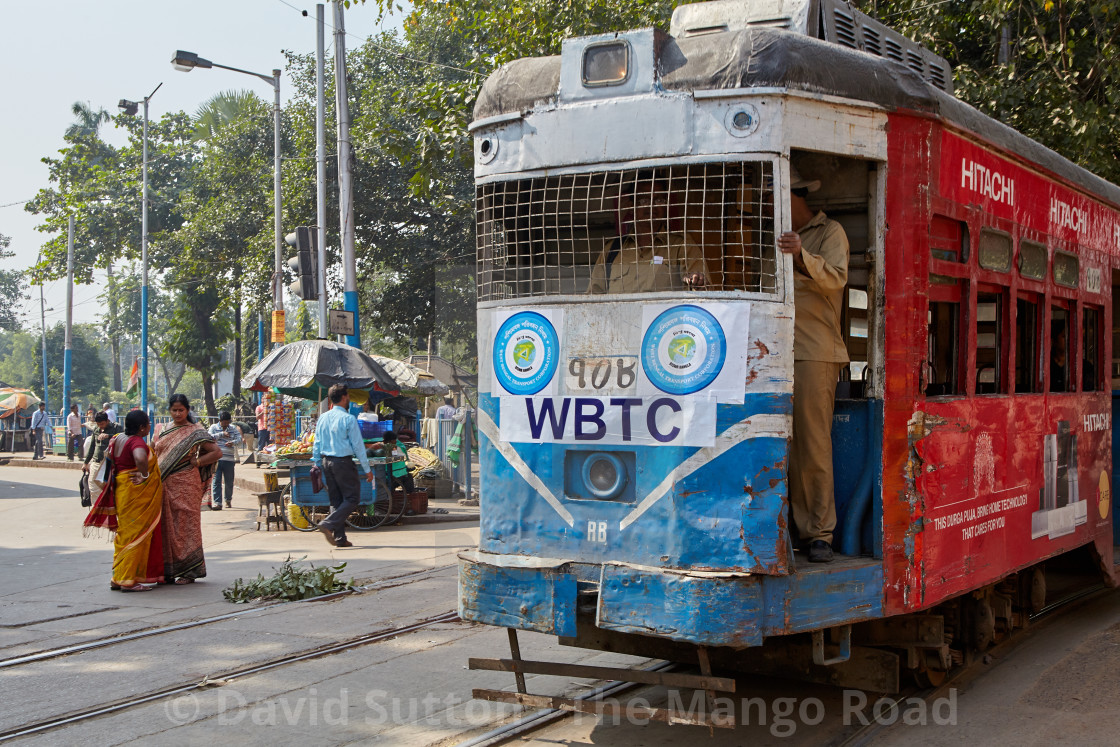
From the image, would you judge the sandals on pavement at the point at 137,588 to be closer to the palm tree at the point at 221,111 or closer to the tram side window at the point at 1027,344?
the tram side window at the point at 1027,344

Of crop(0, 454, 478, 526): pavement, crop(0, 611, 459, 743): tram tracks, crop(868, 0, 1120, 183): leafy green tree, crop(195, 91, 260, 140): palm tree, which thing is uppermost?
crop(195, 91, 260, 140): palm tree

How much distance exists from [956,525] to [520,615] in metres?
2.11

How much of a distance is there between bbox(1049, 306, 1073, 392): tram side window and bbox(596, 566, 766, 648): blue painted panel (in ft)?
10.3

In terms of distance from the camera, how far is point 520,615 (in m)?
4.61

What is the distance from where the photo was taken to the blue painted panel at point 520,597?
4.51 meters

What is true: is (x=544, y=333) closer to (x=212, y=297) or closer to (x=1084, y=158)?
(x=1084, y=158)

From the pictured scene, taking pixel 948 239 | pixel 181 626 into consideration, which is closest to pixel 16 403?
pixel 181 626

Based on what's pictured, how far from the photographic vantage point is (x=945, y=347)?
17.4ft

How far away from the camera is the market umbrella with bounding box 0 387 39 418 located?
35.9 metres

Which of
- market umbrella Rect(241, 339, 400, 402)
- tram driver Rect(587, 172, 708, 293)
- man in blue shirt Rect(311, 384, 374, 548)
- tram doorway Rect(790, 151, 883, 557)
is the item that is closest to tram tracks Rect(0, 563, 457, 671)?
man in blue shirt Rect(311, 384, 374, 548)

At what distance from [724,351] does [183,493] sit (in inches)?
252

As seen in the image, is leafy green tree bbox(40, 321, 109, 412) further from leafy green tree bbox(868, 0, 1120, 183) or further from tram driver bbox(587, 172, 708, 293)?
tram driver bbox(587, 172, 708, 293)

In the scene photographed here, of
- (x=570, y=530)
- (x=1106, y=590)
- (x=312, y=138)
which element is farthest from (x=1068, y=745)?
(x=312, y=138)

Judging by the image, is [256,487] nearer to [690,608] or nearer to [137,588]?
[137,588]
